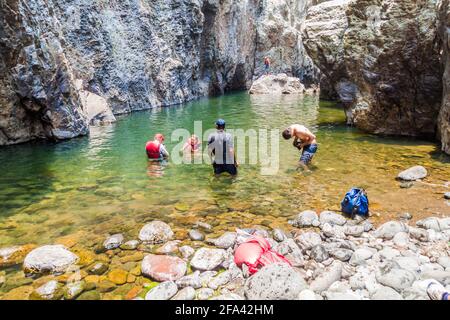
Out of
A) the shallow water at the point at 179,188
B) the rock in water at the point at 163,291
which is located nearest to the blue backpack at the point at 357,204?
the shallow water at the point at 179,188

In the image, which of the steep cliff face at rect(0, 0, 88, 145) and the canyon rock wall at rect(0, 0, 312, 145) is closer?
the steep cliff face at rect(0, 0, 88, 145)

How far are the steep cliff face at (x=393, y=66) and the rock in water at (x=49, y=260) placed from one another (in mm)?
16037

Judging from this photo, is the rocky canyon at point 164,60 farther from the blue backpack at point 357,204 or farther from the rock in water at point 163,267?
the rock in water at point 163,267

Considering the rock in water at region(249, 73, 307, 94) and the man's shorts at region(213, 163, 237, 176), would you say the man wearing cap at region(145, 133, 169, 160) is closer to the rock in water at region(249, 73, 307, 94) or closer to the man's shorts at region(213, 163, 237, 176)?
the man's shorts at region(213, 163, 237, 176)

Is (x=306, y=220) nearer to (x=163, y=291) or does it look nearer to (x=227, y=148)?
(x=163, y=291)

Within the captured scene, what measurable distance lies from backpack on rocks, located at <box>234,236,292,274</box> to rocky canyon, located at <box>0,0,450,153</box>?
1044cm

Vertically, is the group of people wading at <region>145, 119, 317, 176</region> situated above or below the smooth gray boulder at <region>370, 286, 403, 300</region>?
above

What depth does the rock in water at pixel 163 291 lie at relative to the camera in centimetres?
530

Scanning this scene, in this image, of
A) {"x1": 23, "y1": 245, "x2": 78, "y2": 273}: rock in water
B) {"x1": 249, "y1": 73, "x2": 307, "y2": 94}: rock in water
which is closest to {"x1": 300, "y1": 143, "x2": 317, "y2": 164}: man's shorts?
{"x1": 23, "y1": 245, "x2": 78, "y2": 273}: rock in water

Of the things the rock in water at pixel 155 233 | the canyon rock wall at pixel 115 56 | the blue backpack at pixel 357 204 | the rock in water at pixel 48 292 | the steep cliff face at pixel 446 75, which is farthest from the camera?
the canyon rock wall at pixel 115 56

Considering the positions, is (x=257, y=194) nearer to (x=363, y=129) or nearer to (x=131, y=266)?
(x=131, y=266)

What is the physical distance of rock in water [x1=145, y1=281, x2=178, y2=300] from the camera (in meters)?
5.30

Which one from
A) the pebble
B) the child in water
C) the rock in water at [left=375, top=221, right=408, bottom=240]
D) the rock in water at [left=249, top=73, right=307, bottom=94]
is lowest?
the pebble

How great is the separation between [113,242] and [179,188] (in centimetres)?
388
